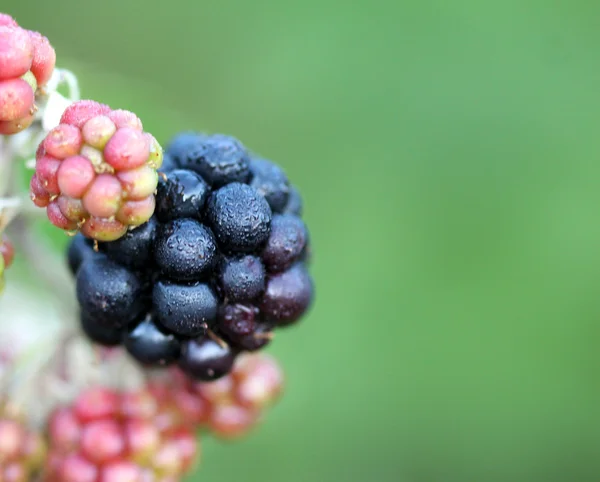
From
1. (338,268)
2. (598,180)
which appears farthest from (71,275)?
(598,180)

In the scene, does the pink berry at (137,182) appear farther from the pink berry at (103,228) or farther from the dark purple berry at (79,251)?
the dark purple berry at (79,251)

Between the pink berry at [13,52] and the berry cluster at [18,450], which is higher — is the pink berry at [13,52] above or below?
above

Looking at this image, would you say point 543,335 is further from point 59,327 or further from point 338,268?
point 59,327

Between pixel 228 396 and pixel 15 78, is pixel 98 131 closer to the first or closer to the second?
pixel 15 78

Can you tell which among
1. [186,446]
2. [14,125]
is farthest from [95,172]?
[186,446]

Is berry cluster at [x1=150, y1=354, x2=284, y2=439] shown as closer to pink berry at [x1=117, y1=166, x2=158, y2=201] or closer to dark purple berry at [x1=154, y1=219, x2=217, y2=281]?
dark purple berry at [x1=154, y1=219, x2=217, y2=281]

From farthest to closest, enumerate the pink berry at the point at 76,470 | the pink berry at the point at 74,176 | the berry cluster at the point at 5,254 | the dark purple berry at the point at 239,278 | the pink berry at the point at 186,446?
the pink berry at the point at 186,446 < the pink berry at the point at 76,470 < the dark purple berry at the point at 239,278 < the berry cluster at the point at 5,254 < the pink berry at the point at 74,176

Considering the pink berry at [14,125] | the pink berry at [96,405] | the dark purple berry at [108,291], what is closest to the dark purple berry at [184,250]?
the dark purple berry at [108,291]

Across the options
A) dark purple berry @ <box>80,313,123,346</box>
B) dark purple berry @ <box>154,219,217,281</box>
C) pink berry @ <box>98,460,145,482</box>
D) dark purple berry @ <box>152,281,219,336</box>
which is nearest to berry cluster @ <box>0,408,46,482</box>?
pink berry @ <box>98,460,145,482</box>
